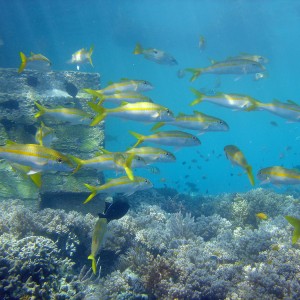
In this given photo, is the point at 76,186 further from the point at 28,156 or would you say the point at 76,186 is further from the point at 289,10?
the point at 289,10

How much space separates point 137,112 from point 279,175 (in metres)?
3.25

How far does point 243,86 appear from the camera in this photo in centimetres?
6575

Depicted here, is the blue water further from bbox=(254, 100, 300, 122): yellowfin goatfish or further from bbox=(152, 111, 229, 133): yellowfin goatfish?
bbox=(152, 111, 229, 133): yellowfin goatfish

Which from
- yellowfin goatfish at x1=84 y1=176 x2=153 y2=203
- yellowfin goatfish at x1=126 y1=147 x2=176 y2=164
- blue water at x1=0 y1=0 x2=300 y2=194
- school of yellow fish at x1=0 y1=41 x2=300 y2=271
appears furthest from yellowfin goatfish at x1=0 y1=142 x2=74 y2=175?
blue water at x1=0 y1=0 x2=300 y2=194

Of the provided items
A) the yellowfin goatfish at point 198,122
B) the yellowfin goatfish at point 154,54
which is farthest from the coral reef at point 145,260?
the yellowfin goatfish at point 154,54

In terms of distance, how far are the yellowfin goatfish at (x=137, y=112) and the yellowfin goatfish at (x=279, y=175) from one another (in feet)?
8.10

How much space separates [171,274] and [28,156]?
3.40m

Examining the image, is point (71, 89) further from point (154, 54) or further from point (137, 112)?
point (137, 112)

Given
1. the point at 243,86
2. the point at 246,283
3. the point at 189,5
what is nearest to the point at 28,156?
the point at 246,283

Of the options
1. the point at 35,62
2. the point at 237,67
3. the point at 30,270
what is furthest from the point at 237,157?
the point at 35,62

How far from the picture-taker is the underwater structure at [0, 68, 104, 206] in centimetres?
874

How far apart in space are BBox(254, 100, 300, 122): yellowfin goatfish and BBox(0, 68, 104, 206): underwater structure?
5107mm

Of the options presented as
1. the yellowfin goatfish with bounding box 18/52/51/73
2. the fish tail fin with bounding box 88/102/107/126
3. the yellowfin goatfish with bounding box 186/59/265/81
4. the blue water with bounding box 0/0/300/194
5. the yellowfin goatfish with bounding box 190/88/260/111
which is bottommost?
the blue water with bounding box 0/0/300/194

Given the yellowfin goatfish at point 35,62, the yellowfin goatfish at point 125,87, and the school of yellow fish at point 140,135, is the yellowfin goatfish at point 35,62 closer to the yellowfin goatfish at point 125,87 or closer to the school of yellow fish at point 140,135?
the school of yellow fish at point 140,135
